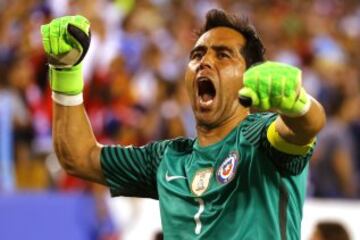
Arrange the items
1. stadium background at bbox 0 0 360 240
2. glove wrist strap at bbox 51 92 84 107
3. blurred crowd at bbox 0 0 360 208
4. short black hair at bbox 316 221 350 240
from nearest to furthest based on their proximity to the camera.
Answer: glove wrist strap at bbox 51 92 84 107, short black hair at bbox 316 221 350 240, stadium background at bbox 0 0 360 240, blurred crowd at bbox 0 0 360 208

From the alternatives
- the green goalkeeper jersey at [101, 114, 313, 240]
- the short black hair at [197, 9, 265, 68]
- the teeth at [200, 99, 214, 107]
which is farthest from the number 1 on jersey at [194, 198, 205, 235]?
the short black hair at [197, 9, 265, 68]

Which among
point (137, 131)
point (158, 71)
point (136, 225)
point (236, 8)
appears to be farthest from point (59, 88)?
point (236, 8)

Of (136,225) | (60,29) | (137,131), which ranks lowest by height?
(136,225)

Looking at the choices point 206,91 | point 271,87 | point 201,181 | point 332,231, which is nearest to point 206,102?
point 206,91

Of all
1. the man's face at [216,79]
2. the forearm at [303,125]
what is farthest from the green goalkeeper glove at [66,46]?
the forearm at [303,125]

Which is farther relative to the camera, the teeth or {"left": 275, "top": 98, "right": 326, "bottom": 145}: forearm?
the teeth

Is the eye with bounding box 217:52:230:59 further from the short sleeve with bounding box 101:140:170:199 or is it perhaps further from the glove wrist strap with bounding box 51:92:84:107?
the glove wrist strap with bounding box 51:92:84:107

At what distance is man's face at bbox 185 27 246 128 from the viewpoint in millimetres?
3809

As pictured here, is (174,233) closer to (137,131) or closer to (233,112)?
(233,112)

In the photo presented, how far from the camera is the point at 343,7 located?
12.8 meters

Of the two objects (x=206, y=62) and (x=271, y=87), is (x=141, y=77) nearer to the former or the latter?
(x=206, y=62)

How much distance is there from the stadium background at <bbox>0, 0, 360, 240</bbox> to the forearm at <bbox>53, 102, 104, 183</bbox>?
3843 millimetres

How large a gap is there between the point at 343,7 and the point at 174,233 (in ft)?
31.2

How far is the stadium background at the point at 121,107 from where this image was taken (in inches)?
320
